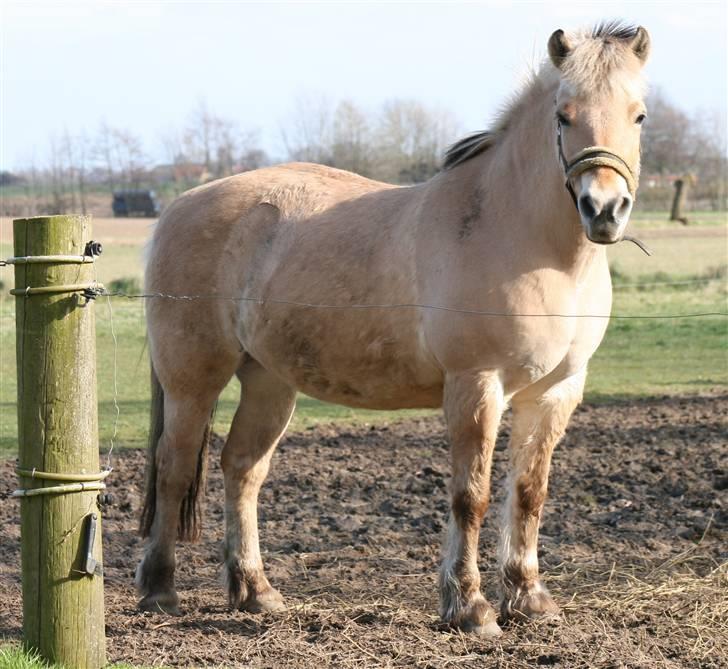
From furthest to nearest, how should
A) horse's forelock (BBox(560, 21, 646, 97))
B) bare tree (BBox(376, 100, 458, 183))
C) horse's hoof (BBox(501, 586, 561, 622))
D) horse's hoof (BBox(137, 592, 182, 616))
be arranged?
bare tree (BBox(376, 100, 458, 183)) → horse's hoof (BBox(137, 592, 182, 616)) → horse's hoof (BBox(501, 586, 561, 622)) → horse's forelock (BBox(560, 21, 646, 97))

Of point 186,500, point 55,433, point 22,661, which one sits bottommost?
point 22,661

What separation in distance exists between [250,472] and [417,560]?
3.50 feet

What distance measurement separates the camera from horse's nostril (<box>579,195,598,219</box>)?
3609 millimetres

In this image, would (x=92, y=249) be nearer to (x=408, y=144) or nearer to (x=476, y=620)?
(x=476, y=620)

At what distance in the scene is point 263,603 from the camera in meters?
4.75

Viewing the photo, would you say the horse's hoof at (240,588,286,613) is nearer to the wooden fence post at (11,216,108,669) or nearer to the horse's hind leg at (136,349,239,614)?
the horse's hind leg at (136,349,239,614)

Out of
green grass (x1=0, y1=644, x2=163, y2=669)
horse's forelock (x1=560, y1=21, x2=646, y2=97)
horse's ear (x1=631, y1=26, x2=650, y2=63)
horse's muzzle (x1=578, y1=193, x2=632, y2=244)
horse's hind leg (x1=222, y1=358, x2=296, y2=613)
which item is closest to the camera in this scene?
green grass (x1=0, y1=644, x2=163, y2=669)

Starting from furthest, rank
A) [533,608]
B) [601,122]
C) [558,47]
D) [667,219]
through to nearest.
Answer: [667,219] → [533,608] → [558,47] → [601,122]

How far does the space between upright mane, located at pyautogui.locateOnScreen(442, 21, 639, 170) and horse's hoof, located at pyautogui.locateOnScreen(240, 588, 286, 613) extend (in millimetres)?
2396

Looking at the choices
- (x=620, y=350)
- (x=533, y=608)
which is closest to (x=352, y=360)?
(x=533, y=608)

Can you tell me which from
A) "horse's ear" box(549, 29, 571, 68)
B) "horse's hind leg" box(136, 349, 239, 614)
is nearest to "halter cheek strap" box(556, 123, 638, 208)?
"horse's ear" box(549, 29, 571, 68)

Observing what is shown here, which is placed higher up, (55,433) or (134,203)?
(134,203)

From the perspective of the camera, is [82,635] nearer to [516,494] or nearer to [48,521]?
[48,521]

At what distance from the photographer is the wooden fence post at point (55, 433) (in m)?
3.40
